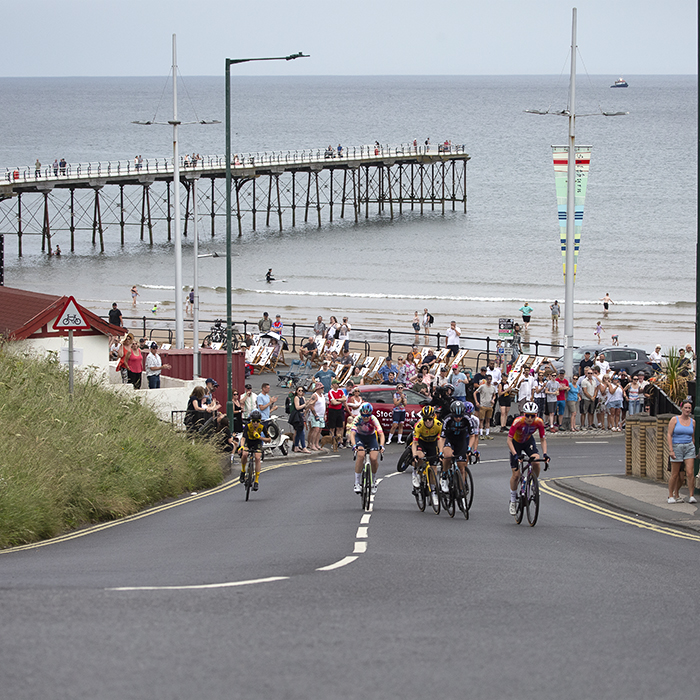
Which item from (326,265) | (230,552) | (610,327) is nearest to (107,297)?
(326,265)

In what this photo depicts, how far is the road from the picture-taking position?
6.20m

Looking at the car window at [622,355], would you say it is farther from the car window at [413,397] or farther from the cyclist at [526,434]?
the cyclist at [526,434]

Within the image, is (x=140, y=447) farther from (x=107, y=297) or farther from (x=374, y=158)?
(x=374, y=158)

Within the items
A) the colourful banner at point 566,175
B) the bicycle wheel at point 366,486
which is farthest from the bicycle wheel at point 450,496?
the colourful banner at point 566,175

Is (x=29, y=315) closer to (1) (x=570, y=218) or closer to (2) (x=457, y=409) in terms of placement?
(2) (x=457, y=409)

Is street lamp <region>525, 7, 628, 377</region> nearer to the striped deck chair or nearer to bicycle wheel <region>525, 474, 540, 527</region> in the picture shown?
the striped deck chair

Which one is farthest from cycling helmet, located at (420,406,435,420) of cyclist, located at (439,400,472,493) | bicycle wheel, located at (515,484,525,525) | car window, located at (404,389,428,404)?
car window, located at (404,389,428,404)

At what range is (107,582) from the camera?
9188 mm

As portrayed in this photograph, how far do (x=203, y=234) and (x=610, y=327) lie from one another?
49.2 m

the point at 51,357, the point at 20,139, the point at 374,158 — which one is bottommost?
the point at 51,357

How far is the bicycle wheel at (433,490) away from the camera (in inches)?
564

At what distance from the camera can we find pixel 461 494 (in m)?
13.9

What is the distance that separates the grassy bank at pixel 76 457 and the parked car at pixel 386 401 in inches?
259

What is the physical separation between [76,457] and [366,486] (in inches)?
174
